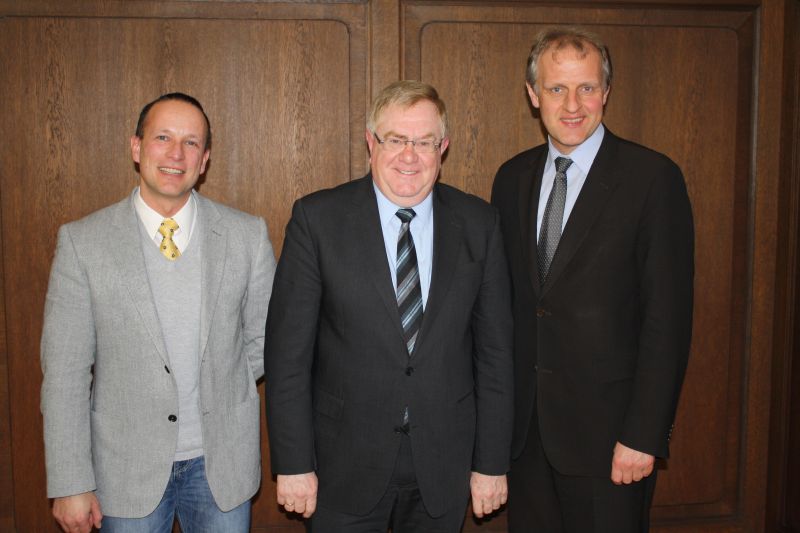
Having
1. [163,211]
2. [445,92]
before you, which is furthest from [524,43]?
[163,211]

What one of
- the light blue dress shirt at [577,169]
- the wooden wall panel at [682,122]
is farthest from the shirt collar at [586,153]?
the wooden wall panel at [682,122]

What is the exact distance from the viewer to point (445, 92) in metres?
2.88

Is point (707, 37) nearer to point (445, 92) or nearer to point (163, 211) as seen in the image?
point (445, 92)

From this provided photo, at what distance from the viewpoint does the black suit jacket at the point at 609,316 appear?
2027 millimetres

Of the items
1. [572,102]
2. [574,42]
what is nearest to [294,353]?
[572,102]

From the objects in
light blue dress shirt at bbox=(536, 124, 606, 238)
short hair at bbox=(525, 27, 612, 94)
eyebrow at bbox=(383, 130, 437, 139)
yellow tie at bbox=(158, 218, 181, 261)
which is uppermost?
short hair at bbox=(525, 27, 612, 94)

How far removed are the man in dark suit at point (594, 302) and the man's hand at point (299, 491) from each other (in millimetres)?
662

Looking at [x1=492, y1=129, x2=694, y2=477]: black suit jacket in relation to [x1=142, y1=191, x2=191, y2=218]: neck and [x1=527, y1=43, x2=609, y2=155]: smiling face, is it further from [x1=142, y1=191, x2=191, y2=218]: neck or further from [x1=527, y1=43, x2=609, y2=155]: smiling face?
[x1=142, y1=191, x2=191, y2=218]: neck

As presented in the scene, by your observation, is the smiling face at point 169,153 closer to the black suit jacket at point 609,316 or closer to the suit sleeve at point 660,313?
the black suit jacket at point 609,316

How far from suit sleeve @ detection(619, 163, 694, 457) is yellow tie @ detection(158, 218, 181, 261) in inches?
52.6

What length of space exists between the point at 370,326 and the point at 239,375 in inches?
18.5

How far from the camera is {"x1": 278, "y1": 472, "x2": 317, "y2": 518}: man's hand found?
1914 millimetres

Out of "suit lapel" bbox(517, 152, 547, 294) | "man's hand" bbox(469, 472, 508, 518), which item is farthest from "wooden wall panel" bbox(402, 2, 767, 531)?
"man's hand" bbox(469, 472, 508, 518)

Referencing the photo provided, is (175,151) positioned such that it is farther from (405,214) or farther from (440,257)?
(440,257)
